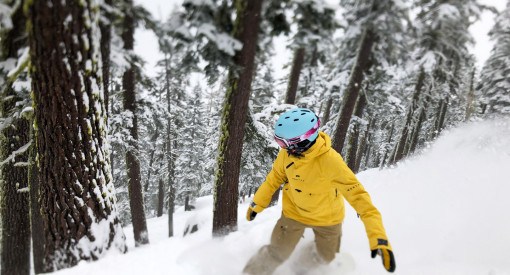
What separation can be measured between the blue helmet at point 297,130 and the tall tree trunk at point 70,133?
2296mm

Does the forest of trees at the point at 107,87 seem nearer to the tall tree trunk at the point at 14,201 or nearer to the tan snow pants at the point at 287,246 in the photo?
the tall tree trunk at the point at 14,201

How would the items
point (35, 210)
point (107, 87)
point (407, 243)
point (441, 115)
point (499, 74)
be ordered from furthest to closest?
1. point (441, 115)
2. point (499, 74)
3. point (35, 210)
4. point (107, 87)
5. point (407, 243)

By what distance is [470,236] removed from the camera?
16.6ft

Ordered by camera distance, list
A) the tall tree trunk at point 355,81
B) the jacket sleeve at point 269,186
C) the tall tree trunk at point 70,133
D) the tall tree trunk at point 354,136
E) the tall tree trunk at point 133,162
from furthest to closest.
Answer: the tall tree trunk at point 354,136
the tall tree trunk at point 355,81
the tall tree trunk at point 133,162
the jacket sleeve at point 269,186
the tall tree trunk at point 70,133

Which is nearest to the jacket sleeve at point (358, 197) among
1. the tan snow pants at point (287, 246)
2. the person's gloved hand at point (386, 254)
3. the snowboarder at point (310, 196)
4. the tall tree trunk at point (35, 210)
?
the snowboarder at point (310, 196)

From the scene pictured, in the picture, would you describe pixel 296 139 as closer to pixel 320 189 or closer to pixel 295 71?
pixel 320 189

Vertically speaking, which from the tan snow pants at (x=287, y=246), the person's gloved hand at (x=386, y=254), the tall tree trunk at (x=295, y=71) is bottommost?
the tan snow pants at (x=287, y=246)

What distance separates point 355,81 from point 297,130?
7.92 metres

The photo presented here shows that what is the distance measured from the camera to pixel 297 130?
3602 millimetres

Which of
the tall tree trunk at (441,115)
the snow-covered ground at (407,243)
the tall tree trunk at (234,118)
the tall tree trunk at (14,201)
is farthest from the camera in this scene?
the tall tree trunk at (441,115)

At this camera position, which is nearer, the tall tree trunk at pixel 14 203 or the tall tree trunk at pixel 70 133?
the tall tree trunk at pixel 70 133

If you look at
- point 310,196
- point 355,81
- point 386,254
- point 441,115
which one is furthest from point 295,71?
point 441,115

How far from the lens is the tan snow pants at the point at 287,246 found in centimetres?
390

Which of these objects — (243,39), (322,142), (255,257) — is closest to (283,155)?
(322,142)
